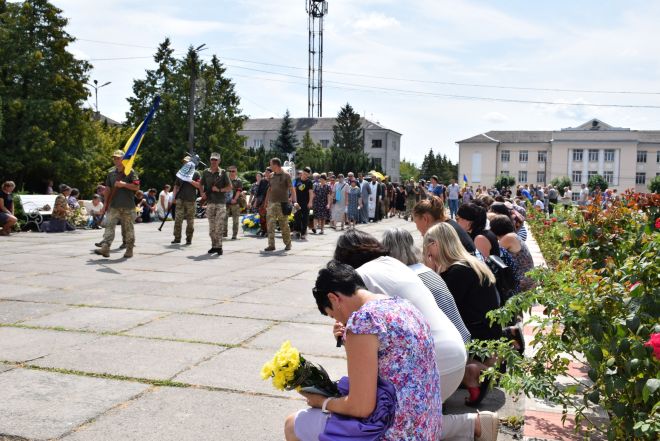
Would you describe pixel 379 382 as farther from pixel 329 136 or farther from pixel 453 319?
pixel 329 136

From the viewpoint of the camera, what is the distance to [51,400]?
446 centimetres

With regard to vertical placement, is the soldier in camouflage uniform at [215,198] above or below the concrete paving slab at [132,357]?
above

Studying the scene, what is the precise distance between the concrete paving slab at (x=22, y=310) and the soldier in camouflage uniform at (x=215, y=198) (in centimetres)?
540

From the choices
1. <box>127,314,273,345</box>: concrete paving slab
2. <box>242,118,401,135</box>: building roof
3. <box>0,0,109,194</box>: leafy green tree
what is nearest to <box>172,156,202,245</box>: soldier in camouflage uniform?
<box>127,314,273,345</box>: concrete paving slab

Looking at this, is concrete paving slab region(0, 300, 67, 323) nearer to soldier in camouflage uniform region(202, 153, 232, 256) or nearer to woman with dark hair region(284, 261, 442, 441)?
woman with dark hair region(284, 261, 442, 441)

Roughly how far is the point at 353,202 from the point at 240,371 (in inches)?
711

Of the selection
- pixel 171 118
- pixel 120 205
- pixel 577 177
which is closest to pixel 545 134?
pixel 577 177

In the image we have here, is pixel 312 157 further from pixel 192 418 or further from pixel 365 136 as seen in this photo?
pixel 192 418

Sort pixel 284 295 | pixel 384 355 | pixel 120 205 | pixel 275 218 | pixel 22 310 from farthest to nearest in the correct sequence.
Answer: pixel 275 218, pixel 120 205, pixel 284 295, pixel 22 310, pixel 384 355

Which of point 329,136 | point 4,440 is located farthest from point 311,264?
point 329,136

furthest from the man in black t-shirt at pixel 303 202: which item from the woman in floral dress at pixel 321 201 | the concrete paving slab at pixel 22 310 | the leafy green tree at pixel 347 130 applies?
the leafy green tree at pixel 347 130

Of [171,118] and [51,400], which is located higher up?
[171,118]

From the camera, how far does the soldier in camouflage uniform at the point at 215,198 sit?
12.9 metres

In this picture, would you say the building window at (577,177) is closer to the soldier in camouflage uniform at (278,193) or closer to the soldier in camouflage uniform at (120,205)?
the soldier in camouflage uniform at (278,193)
